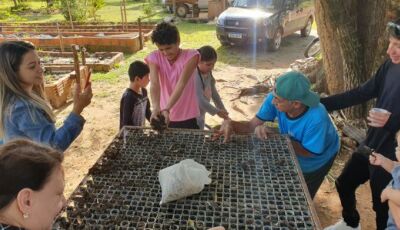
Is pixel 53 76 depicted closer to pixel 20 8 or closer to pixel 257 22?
pixel 257 22

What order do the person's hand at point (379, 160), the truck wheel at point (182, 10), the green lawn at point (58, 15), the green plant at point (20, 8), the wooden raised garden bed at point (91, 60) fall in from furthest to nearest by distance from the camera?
the green plant at point (20, 8) < the green lawn at point (58, 15) < the truck wheel at point (182, 10) < the wooden raised garden bed at point (91, 60) < the person's hand at point (379, 160)

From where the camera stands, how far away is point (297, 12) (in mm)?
12062

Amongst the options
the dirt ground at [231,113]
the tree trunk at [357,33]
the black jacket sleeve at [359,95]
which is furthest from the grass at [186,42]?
the black jacket sleeve at [359,95]

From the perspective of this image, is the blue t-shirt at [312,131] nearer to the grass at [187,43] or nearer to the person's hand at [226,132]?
the person's hand at [226,132]

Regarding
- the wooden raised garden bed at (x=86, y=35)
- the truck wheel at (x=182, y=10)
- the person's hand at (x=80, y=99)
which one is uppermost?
the person's hand at (x=80, y=99)

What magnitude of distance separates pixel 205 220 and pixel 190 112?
1.84 metres

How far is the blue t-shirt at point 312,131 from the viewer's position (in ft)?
7.98

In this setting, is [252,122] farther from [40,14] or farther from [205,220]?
[40,14]

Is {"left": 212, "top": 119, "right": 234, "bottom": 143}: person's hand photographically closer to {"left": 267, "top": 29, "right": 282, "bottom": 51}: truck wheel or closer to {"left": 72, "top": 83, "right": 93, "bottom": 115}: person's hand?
{"left": 72, "top": 83, "right": 93, "bottom": 115}: person's hand

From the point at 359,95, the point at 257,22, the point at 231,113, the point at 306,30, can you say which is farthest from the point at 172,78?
the point at 306,30

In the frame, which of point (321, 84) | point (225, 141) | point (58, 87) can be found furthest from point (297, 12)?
point (225, 141)

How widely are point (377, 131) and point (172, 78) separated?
178 centimetres

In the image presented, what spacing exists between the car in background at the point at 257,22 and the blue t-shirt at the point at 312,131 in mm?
8303

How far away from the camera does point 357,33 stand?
4.66 m
